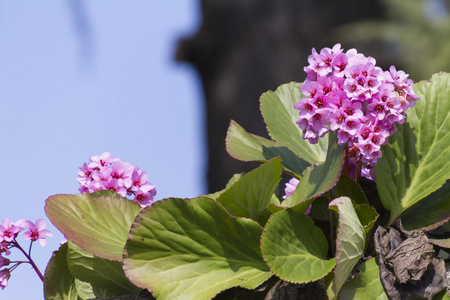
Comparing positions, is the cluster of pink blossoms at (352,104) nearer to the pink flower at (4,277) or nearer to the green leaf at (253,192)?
the green leaf at (253,192)

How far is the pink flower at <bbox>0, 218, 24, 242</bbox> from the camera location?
107 centimetres

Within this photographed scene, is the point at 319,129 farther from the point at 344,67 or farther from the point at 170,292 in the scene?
the point at 170,292

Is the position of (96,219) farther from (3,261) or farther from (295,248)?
(295,248)

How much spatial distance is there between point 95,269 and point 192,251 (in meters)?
0.22

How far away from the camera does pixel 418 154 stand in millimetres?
1035

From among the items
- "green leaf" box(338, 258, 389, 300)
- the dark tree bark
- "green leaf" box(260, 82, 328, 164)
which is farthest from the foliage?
the dark tree bark

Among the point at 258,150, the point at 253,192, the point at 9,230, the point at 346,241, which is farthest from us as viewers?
the point at 258,150

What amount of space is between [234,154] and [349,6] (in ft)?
13.9

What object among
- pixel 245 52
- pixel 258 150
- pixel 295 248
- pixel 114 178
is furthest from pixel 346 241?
pixel 245 52

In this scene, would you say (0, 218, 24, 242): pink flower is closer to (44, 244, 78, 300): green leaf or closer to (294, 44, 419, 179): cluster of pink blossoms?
(44, 244, 78, 300): green leaf

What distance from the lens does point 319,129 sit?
93 centimetres

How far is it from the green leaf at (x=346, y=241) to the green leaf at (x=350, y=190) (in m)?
0.10

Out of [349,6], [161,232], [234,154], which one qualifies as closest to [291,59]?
[349,6]

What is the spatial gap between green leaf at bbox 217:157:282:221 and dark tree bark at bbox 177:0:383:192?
320 centimetres
